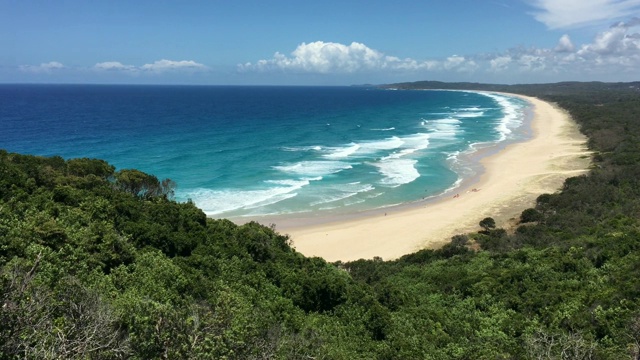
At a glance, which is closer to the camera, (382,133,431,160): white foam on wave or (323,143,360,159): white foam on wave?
(323,143,360,159): white foam on wave

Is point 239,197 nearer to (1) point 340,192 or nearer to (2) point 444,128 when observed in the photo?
(1) point 340,192

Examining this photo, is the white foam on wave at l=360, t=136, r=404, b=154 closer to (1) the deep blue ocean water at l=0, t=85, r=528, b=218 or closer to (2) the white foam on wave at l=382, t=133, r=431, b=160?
(1) the deep blue ocean water at l=0, t=85, r=528, b=218

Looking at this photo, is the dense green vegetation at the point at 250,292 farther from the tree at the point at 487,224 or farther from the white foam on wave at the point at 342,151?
the white foam on wave at the point at 342,151

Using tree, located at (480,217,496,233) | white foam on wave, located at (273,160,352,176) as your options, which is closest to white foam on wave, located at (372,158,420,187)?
white foam on wave, located at (273,160,352,176)

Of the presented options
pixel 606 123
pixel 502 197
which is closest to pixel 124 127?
pixel 502 197

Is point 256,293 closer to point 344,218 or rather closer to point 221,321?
point 221,321

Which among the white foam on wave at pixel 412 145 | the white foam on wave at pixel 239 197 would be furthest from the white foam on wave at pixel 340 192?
the white foam on wave at pixel 412 145

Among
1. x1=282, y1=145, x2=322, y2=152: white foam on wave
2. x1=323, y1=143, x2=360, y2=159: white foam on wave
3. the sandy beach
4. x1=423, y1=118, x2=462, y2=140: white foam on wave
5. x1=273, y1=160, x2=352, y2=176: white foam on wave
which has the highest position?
x1=423, y1=118, x2=462, y2=140: white foam on wave
